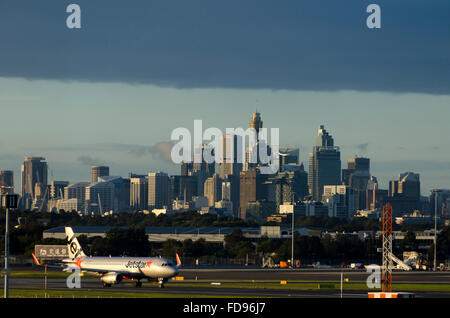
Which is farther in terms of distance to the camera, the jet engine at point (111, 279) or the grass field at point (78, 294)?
the jet engine at point (111, 279)

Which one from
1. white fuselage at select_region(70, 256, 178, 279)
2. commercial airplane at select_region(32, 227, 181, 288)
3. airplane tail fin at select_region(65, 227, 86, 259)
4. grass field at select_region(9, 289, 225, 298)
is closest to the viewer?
grass field at select_region(9, 289, 225, 298)

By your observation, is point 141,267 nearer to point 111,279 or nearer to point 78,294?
point 111,279

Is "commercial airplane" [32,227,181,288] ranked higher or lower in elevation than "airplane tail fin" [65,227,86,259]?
lower

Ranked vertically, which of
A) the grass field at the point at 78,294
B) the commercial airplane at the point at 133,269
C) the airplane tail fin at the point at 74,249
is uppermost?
the airplane tail fin at the point at 74,249

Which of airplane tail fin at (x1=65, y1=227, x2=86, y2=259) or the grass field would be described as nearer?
the grass field

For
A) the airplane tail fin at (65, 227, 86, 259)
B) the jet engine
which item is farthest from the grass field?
the airplane tail fin at (65, 227, 86, 259)

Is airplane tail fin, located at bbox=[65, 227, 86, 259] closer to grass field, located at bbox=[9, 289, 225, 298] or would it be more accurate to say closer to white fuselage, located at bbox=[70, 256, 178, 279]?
white fuselage, located at bbox=[70, 256, 178, 279]

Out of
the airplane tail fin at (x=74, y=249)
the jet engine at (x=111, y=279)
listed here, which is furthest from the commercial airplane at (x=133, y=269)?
the airplane tail fin at (x=74, y=249)

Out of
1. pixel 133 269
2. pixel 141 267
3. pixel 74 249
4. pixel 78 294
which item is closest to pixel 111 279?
pixel 133 269

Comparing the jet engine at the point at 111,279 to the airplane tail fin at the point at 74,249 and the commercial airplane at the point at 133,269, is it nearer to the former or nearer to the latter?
the commercial airplane at the point at 133,269

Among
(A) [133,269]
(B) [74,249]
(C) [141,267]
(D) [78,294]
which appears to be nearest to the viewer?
(D) [78,294]
